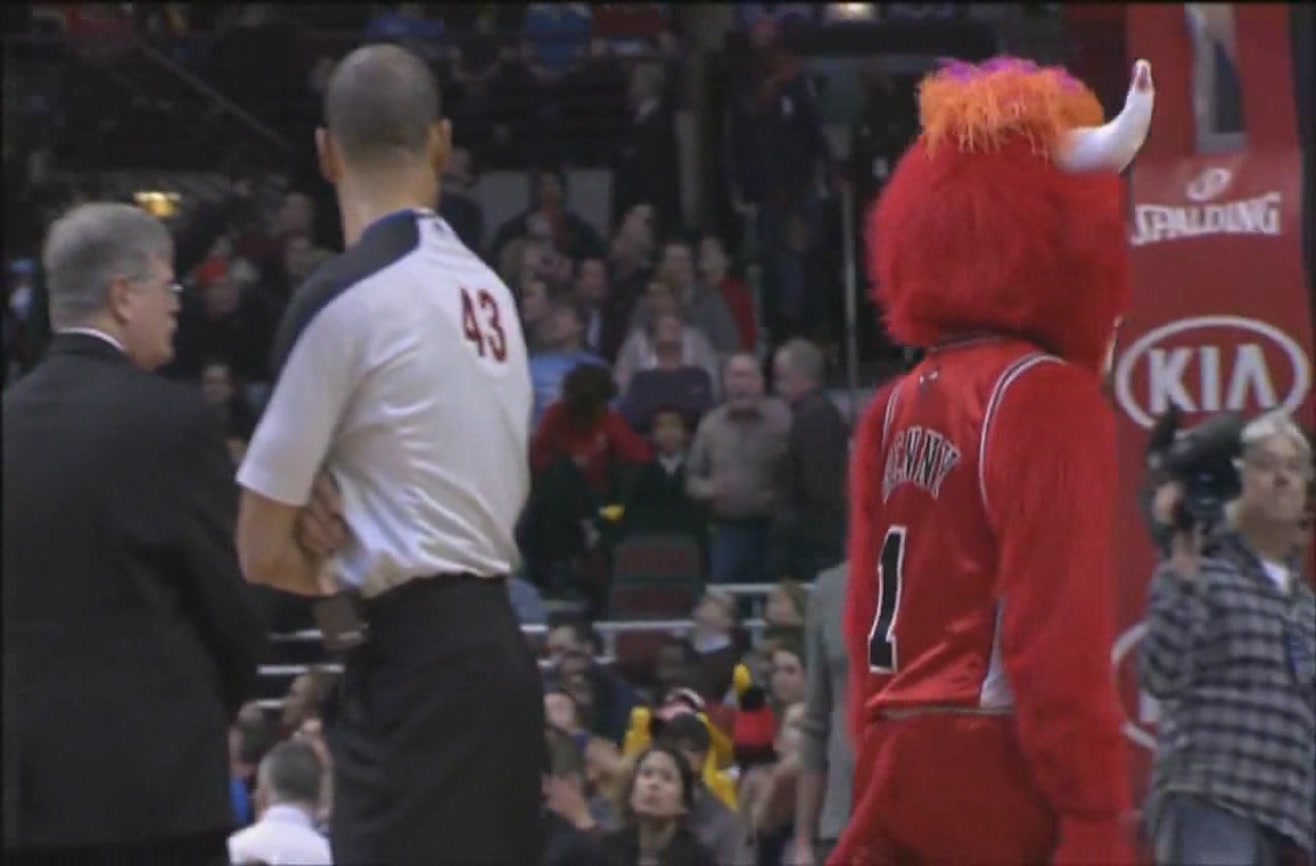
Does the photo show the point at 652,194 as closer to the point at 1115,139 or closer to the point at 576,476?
the point at 576,476

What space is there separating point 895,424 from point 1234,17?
5016mm

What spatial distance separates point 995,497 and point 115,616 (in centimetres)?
147

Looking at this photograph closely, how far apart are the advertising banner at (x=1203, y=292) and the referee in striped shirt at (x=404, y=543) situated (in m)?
4.68

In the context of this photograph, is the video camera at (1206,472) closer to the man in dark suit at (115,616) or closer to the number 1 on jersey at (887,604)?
the number 1 on jersey at (887,604)

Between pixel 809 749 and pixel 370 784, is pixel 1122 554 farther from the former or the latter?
pixel 370 784

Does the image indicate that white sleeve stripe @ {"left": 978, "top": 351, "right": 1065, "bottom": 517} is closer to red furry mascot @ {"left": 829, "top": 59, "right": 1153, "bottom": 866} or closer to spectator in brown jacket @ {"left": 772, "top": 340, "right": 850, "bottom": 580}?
red furry mascot @ {"left": 829, "top": 59, "right": 1153, "bottom": 866}

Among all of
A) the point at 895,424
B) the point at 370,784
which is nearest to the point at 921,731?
the point at 895,424

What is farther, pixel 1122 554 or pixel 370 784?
pixel 1122 554

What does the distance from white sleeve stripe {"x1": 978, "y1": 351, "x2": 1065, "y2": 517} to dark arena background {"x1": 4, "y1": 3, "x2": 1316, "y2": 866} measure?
398 cm

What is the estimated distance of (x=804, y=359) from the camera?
14.0 m

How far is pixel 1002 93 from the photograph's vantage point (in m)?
5.47

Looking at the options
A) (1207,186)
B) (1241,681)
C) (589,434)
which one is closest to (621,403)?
(589,434)

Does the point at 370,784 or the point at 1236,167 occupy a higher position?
the point at 1236,167

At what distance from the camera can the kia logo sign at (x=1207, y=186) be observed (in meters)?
9.62
